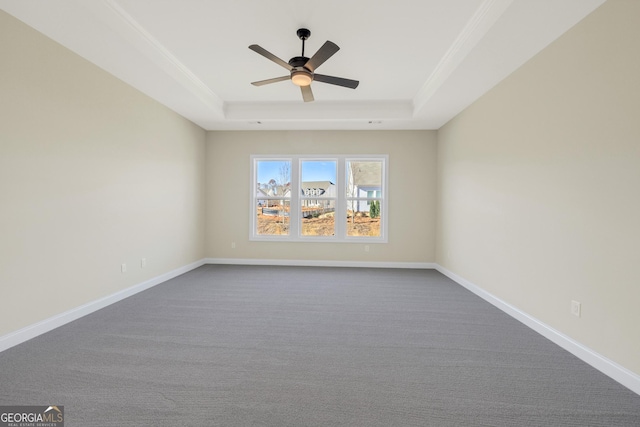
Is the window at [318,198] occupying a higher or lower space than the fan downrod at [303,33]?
lower

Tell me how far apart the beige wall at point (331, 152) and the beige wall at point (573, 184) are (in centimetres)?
169

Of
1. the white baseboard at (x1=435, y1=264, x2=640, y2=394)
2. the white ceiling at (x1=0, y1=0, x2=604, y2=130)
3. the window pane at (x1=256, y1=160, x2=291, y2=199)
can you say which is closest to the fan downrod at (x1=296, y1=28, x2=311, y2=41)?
the white ceiling at (x1=0, y1=0, x2=604, y2=130)

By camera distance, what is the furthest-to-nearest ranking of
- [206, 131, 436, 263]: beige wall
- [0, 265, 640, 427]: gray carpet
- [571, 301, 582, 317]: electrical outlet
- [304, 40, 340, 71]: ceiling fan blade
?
[206, 131, 436, 263]: beige wall → [304, 40, 340, 71]: ceiling fan blade → [571, 301, 582, 317]: electrical outlet → [0, 265, 640, 427]: gray carpet

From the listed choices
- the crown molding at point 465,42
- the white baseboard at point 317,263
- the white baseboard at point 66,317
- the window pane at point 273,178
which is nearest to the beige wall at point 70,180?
the white baseboard at point 66,317

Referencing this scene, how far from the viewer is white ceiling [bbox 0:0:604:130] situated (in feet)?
7.62

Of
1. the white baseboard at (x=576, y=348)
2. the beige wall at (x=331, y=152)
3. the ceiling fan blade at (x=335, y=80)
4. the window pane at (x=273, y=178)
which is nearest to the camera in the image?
the white baseboard at (x=576, y=348)

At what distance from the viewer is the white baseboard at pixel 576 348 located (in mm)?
1851

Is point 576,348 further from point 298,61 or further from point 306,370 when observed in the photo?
point 298,61

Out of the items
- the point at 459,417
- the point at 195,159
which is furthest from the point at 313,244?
the point at 459,417

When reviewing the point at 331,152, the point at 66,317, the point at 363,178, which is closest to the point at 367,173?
the point at 363,178

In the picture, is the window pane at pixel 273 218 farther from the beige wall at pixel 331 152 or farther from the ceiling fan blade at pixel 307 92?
the ceiling fan blade at pixel 307 92

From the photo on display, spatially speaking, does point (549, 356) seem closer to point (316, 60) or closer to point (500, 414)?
point (500, 414)

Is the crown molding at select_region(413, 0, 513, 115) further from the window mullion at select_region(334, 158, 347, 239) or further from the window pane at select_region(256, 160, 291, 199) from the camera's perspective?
the window pane at select_region(256, 160, 291, 199)

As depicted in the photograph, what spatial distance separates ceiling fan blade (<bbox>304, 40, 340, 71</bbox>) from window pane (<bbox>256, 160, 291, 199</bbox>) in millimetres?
3061
